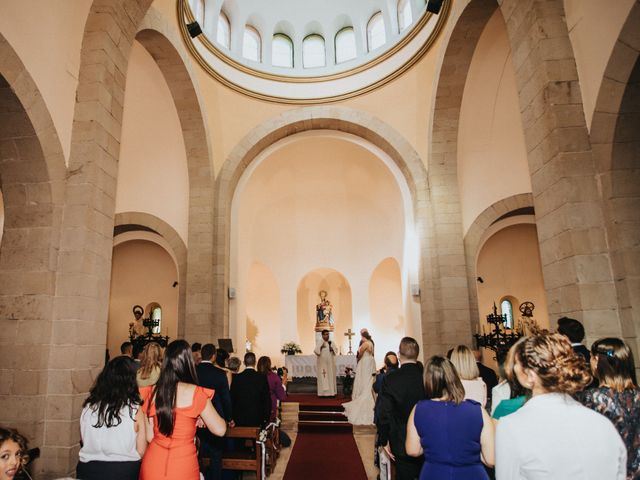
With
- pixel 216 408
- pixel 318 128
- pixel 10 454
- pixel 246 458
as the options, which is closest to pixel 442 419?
pixel 10 454

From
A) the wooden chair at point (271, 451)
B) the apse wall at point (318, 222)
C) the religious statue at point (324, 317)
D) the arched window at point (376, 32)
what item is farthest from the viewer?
the religious statue at point (324, 317)

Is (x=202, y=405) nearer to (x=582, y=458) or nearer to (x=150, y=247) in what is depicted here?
(x=582, y=458)

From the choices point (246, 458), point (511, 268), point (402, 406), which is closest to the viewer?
point (402, 406)

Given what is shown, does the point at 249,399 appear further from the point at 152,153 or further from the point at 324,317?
the point at 324,317

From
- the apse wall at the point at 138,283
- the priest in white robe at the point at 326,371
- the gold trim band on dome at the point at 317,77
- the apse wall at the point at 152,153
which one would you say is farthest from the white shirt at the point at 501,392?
the apse wall at the point at 138,283

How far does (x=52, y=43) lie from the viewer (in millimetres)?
5020

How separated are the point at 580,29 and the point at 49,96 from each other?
5.79 m

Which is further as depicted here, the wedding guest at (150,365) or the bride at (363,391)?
the bride at (363,391)

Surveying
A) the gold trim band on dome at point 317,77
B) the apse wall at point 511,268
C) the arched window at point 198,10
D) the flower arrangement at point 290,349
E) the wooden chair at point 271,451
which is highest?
the arched window at point 198,10

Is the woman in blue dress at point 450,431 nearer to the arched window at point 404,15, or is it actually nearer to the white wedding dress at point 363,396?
the white wedding dress at point 363,396

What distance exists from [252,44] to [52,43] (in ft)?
28.7

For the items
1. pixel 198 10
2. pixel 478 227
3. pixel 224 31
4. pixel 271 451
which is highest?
pixel 224 31

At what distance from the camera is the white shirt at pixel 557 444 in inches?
67.5

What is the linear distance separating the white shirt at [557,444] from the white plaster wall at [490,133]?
8.49 meters
